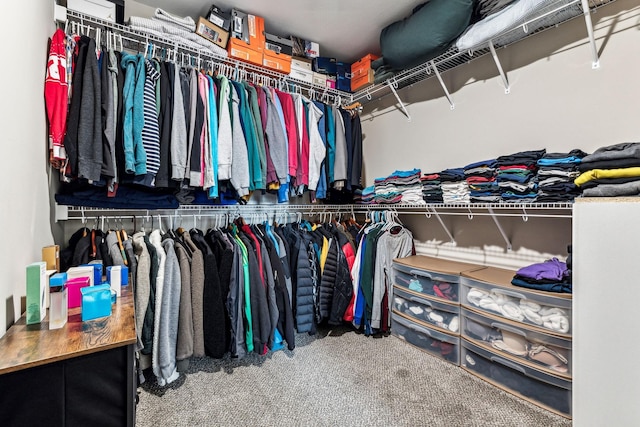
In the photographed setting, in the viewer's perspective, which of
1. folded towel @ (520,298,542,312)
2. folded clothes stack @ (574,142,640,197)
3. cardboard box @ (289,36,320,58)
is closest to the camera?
folded clothes stack @ (574,142,640,197)

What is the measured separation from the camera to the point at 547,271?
5.24ft

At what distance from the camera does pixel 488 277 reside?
6.14ft

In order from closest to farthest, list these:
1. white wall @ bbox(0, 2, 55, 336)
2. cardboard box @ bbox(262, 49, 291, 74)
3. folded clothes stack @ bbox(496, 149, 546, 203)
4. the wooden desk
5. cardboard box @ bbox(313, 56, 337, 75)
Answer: the wooden desk
white wall @ bbox(0, 2, 55, 336)
folded clothes stack @ bbox(496, 149, 546, 203)
cardboard box @ bbox(262, 49, 291, 74)
cardboard box @ bbox(313, 56, 337, 75)

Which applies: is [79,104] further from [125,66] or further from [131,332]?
[131,332]

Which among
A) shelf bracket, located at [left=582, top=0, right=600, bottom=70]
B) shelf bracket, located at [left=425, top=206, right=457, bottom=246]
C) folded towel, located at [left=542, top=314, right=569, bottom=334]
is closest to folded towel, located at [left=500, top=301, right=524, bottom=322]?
folded towel, located at [left=542, top=314, right=569, bottom=334]

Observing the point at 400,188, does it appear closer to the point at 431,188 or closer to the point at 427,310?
the point at 431,188

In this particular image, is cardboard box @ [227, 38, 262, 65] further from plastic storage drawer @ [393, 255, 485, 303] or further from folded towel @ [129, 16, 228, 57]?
plastic storage drawer @ [393, 255, 485, 303]

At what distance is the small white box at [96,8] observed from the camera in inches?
65.6

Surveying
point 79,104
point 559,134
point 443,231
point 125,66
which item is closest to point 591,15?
point 559,134

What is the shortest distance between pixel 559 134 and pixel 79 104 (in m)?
2.79

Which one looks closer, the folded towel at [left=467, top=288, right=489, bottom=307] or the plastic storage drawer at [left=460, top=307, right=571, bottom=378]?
the plastic storage drawer at [left=460, top=307, right=571, bottom=378]

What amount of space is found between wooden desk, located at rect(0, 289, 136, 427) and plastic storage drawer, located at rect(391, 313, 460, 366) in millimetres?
1854

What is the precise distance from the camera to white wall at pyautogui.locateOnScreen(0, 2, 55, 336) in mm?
922

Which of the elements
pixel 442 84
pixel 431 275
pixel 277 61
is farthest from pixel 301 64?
pixel 431 275
